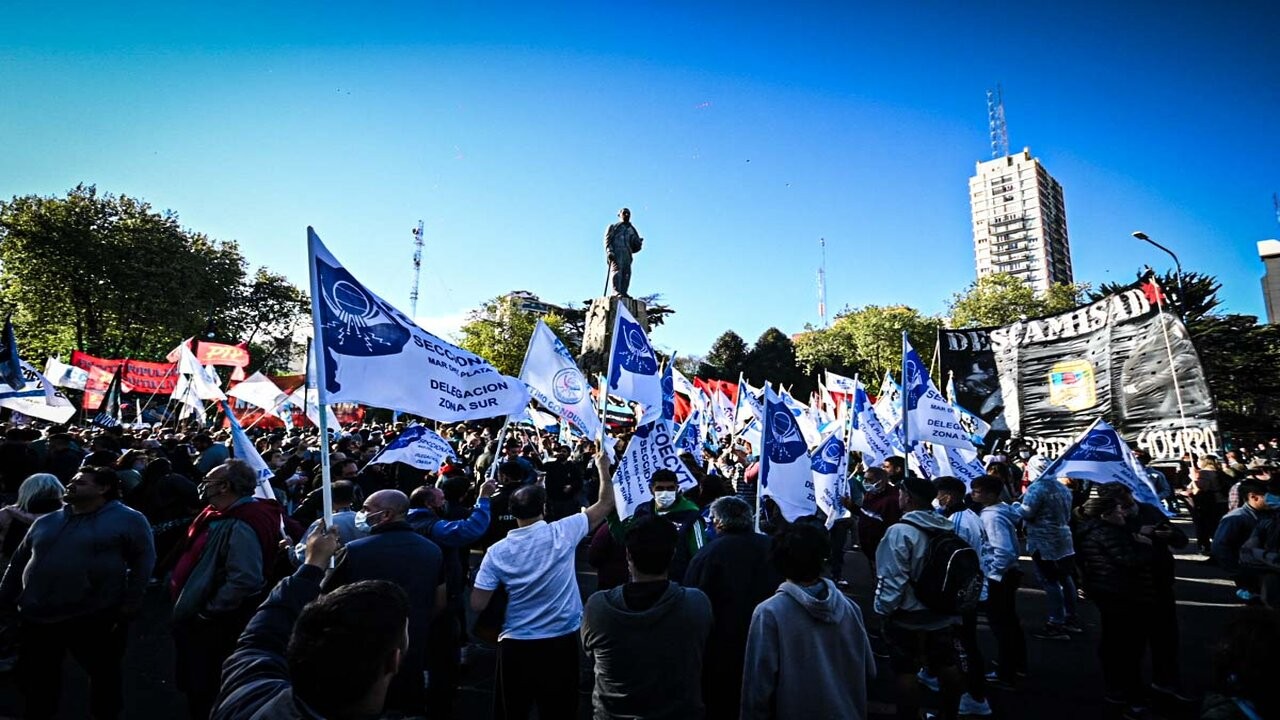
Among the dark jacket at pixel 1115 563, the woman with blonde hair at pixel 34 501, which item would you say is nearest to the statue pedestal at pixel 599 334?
the woman with blonde hair at pixel 34 501

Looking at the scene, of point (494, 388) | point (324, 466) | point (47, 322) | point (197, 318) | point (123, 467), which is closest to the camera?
point (324, 466)

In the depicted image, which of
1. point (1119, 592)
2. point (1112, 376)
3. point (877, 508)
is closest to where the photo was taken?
point (1119, 592)

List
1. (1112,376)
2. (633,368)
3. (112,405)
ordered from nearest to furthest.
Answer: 1. (633,368)
2. (1112,376)
3. (112,405)

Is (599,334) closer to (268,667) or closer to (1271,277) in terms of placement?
(268,667)

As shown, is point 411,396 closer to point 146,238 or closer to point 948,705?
point 948,705

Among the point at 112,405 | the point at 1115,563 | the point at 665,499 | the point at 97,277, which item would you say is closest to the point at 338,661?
the point at 665,499

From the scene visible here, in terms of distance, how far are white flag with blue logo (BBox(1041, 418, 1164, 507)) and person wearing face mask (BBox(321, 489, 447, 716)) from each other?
5.62 metres

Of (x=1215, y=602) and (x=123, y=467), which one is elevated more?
(x=123, y=467)

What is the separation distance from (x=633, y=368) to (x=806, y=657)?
15.3ft

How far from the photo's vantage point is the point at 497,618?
381 cm

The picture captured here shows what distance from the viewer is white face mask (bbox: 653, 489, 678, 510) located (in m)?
4.88

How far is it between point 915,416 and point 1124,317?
8.08 metres

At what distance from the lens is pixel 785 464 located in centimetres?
620

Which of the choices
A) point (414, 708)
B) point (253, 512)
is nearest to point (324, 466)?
point (253, 512)
